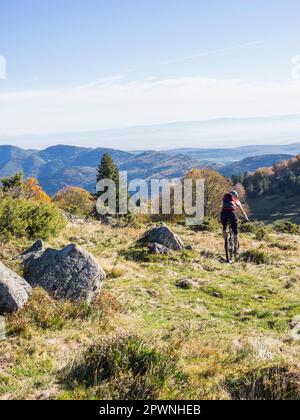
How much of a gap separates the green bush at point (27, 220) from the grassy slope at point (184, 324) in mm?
1404

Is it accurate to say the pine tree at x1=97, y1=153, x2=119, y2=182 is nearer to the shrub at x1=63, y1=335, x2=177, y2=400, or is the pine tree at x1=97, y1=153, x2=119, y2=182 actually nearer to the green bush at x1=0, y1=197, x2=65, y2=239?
the green bush at x1=0, y1=197, x2=65, y2=239

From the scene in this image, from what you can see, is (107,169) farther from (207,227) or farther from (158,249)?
(158,249)

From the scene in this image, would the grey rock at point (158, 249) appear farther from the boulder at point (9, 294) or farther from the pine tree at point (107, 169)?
the pine tree at point (107, 169)

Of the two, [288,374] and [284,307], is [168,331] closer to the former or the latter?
[288,374]

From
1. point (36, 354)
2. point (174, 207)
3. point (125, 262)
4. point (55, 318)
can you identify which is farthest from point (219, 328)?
point (174, 207)

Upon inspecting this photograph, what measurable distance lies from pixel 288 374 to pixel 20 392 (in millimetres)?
4340

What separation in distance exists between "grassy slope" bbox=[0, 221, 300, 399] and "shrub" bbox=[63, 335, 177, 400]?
0.80 ft

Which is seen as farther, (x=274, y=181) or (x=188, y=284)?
(x=274, y=181)

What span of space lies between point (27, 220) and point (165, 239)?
7266 mm

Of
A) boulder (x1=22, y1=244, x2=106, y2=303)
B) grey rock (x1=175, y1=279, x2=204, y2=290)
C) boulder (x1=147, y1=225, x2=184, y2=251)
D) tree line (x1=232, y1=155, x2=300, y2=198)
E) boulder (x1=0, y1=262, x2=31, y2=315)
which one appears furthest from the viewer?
tree line (x1=232, y1=155, x2=300, y2=198)

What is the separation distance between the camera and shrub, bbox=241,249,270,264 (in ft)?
67.8

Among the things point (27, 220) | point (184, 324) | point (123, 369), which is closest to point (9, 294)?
point (123, 369)

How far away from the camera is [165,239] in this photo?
21609 millimetres

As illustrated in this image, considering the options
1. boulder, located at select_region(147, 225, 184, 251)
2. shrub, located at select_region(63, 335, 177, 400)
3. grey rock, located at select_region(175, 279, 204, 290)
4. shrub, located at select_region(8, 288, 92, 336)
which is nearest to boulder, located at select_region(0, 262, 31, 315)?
shrub, located at select_region(8, 288, 92, 336)
